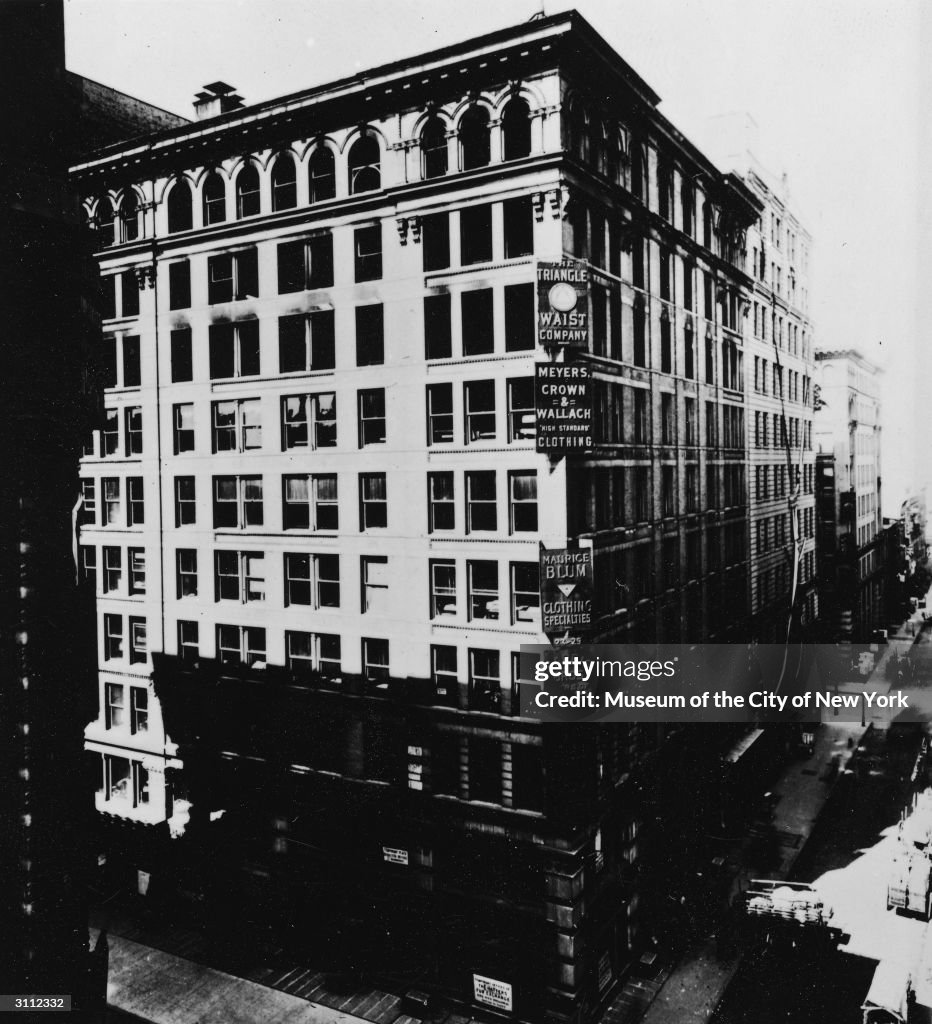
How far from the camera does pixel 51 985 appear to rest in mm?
13523

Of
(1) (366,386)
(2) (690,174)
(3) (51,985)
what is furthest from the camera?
(2) (690,174)

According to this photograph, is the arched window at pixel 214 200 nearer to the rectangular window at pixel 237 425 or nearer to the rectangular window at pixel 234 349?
the rectangular window at pixel 234 349

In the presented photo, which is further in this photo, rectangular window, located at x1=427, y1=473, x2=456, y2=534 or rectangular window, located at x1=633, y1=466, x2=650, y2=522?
rectangular window, located at x1=633, y1=466, x2=650, y2=522

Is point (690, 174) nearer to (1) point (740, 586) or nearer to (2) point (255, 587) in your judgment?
(1) point (740, 586)

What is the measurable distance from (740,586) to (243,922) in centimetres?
2519

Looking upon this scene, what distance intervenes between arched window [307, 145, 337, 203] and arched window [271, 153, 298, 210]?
1.94 ft

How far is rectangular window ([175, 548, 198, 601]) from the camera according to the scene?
94.7ft

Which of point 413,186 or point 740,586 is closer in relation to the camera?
point 413,186

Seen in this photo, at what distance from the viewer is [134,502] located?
96.8 ft

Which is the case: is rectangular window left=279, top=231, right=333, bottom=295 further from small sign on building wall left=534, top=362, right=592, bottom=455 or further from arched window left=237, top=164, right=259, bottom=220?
small sign on building wall left=534, top=362, right=592, bottom=455

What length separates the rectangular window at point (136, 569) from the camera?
1171 inches

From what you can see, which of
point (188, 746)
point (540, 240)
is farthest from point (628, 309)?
point (188, 746)

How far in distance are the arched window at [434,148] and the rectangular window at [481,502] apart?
9.01 metres

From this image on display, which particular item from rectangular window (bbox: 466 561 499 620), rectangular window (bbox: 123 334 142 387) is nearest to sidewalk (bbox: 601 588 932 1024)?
rectangular window (bbox: 466 561 499 620)
